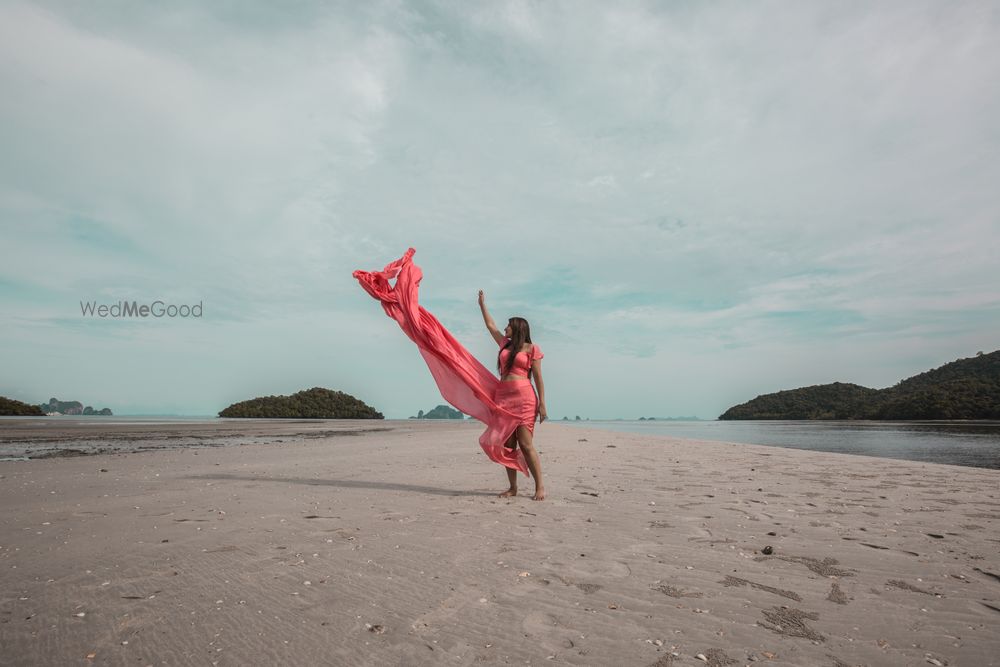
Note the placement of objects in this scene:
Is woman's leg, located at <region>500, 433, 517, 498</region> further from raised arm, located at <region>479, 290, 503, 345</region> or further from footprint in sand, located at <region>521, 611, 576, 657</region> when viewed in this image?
footprint in sand, located at <region>521, 611, 576, 657</region>

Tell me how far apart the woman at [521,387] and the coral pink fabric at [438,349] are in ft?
0.79

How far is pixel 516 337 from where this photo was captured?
7.44 meters

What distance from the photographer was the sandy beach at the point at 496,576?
8.91ft

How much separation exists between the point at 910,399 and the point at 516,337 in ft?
202

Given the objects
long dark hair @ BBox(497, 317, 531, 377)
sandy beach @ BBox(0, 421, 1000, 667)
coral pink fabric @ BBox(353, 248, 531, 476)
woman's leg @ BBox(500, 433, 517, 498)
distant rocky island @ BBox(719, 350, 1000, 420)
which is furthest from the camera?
distant rocky island @ BBox(719, 350, 1000, 420)

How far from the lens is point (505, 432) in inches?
287

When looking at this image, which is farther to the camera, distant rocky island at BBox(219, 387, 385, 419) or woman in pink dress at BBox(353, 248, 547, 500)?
Answer: distant rocky island at BBox(219, 387, 385, 419)

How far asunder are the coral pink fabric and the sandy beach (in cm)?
135

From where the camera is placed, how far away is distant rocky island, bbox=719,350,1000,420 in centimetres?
4675

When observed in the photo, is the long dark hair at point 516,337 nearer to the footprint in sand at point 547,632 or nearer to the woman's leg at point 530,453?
the woman's leg at point 530,453

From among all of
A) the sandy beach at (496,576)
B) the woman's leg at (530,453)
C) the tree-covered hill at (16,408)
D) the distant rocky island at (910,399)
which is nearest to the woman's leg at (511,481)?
the woman's leg at (530,453)

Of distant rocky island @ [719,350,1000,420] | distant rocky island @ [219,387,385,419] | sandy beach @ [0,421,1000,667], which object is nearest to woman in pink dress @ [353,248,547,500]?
sandy beach @ [0,421,1000,667]

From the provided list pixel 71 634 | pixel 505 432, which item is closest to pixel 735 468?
pixel 505 432

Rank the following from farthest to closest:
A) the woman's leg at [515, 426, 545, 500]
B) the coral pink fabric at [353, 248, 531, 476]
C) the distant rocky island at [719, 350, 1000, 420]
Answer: the distant rocky island at [719, 350, 1000, 420], the coral pink fabric at [353, 248, 531, 476], the woman's leg at [515, 426, 545, 500]
